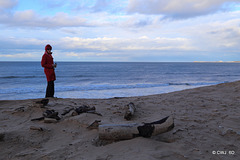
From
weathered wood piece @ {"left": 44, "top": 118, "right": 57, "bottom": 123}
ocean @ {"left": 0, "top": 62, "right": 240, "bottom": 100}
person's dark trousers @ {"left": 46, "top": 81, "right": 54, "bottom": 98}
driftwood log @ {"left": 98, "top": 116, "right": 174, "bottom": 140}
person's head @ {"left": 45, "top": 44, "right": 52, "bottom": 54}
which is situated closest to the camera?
driftwood log @ {"left": 98, "top": 116, "right": 174, "bottom": 140}

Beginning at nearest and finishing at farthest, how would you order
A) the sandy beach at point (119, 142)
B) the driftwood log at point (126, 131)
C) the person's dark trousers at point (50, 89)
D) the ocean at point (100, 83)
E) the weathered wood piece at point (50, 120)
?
the sandy beach at point (119, 142) < the driftwood log at point (126, 131) < the weathered wood piece at point (50, 120) < the person's dark trousers at point (50, 89) < the ocean at point (100, 83)

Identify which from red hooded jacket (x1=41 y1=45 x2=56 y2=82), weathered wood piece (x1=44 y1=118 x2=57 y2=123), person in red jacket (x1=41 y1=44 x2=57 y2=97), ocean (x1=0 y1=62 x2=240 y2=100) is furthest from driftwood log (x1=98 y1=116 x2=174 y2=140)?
ocean (x1=0 y1=62 x2=240 y2=100)

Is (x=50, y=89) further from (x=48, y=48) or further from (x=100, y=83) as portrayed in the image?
(x=100, y=83)

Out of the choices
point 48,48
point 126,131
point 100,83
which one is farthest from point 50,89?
point 100,83

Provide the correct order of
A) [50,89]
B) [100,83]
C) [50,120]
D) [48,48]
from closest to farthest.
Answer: [50,120], [48,48], [50,89], [100,83]

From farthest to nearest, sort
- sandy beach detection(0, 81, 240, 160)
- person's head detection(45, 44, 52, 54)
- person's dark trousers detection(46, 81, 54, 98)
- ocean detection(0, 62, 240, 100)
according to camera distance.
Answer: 1. ocean detection(0, 62, 240, 100)
2. person's dark trousers detection(46, 81, 54, 98)
3. person's head detection(45, 44, 52, 54)
4. sandy beach detection(0, 81, 240, 160)

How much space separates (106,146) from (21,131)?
6.52 feet

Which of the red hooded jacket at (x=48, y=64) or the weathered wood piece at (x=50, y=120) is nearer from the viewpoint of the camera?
the weathered wood piece at (x=50, y=120)

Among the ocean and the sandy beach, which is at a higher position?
the sandy beach

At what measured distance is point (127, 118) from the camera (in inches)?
160

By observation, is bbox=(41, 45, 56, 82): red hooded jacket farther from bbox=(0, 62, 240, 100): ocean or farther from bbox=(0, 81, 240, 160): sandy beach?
bbox=(0, 62, 240, 100): ocean

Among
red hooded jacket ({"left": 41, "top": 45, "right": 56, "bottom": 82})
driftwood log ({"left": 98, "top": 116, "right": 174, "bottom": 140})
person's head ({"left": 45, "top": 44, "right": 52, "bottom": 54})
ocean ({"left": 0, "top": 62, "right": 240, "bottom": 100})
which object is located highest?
person's head ({"left": 45, "top": 44, "right": 52, "bottom": 54})

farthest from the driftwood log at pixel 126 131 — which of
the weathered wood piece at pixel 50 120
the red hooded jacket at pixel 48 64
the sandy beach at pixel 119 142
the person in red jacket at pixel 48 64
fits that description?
the red hooded jacket at pixel 48 64

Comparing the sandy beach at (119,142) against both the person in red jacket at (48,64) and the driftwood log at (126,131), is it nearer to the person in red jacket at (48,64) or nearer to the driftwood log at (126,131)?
the driftwood log at (126,131)
